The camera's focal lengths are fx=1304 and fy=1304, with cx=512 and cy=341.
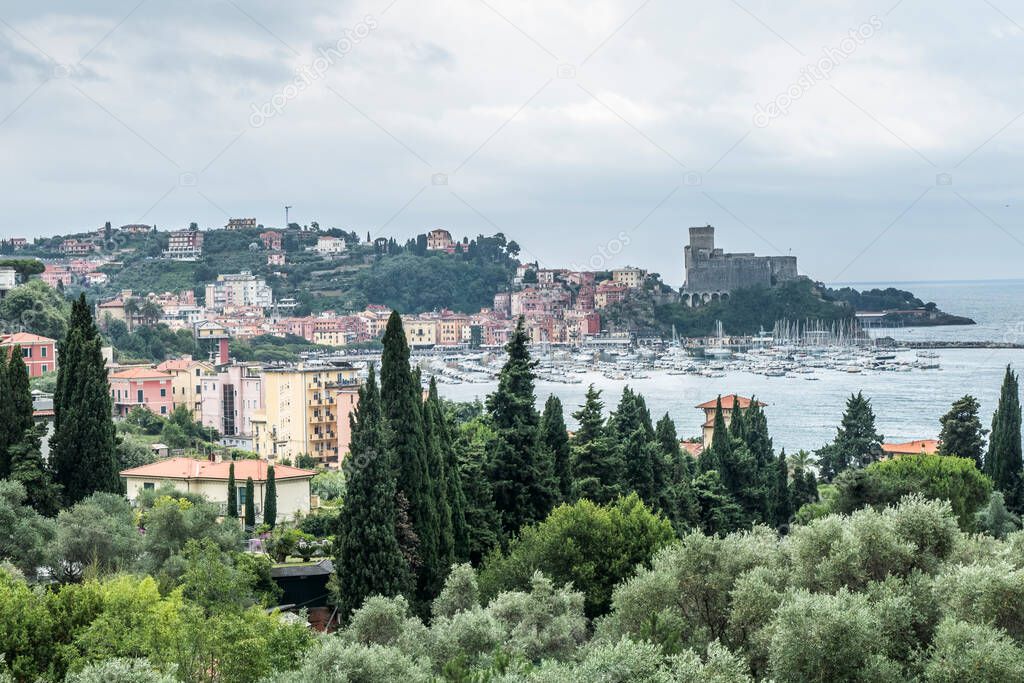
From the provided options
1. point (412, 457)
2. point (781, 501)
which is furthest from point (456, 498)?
point (781, 501)

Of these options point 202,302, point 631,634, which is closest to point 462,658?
point 631,634

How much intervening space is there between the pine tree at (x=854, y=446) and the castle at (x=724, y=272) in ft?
232

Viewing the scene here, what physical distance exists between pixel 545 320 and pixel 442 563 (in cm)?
8540

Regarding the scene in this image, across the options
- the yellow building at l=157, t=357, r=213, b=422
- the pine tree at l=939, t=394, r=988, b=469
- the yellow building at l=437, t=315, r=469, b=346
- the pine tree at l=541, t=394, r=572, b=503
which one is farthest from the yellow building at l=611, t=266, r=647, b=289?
the pine tree at l=541, t=394, r=572, b=503

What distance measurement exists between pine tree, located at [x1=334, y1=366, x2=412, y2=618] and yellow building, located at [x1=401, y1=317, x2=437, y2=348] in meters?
77.8

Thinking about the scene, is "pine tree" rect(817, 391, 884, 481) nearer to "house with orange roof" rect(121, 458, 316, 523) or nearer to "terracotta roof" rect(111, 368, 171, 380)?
"house with orange roof" rect(121, 458, 316, 523)

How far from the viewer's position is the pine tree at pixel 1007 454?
20.9 m

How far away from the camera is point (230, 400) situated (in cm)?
4706

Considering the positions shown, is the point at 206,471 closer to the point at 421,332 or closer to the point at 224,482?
the point at 224,482

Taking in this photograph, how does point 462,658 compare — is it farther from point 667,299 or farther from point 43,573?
point 667,299

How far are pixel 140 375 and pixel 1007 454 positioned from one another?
102ft

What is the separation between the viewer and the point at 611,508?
14461 mm

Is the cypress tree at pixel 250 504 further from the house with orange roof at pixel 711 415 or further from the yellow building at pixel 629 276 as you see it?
the yellow building at pixel 629 276

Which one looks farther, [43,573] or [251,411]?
[251,411]
